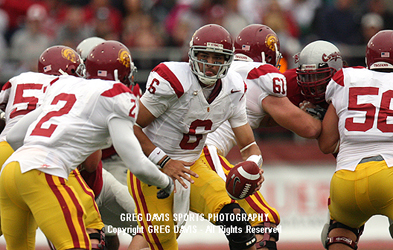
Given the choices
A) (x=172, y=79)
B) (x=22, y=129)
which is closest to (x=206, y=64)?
(x=172, y=79)

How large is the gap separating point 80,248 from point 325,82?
2347mm

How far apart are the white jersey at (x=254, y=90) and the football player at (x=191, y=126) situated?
1.10 ft

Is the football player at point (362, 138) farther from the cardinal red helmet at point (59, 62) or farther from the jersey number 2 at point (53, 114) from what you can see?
the cardinal red helmet at point (59, 62)

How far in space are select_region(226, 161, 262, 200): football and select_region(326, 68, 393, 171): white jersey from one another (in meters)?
0.69

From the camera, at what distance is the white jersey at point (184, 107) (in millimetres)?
4102

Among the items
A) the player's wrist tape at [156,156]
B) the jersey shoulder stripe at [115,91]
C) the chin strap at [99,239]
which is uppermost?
the jersey shoulder stripe at [115,91]

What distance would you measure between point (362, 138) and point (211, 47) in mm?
1250

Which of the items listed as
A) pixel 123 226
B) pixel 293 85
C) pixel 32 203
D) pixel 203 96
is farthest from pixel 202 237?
pixel 32 203

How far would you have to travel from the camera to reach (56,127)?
370cm

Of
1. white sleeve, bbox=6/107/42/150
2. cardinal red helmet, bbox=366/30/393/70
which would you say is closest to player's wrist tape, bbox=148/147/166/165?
white sleeve, bbox=6/107/42/150

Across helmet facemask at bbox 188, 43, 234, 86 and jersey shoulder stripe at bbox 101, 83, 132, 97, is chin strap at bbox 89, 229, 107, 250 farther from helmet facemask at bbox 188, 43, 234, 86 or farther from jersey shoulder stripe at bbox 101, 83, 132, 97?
helmet facemask at bbox 188, 43, 234, 86

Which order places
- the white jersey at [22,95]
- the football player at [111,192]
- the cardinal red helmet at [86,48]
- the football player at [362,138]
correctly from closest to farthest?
the football player at [362,138] → the white jersey at [22,95] → the football player at [111,192] → the cardinal red helmet at [86,48]

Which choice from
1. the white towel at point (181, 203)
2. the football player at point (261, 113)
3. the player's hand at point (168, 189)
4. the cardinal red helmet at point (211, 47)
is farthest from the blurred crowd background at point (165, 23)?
the player's hand at point (168, 189)

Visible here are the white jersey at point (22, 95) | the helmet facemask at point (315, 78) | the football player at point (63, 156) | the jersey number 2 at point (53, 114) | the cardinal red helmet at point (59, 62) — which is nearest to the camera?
the football player at point (63, 156)
